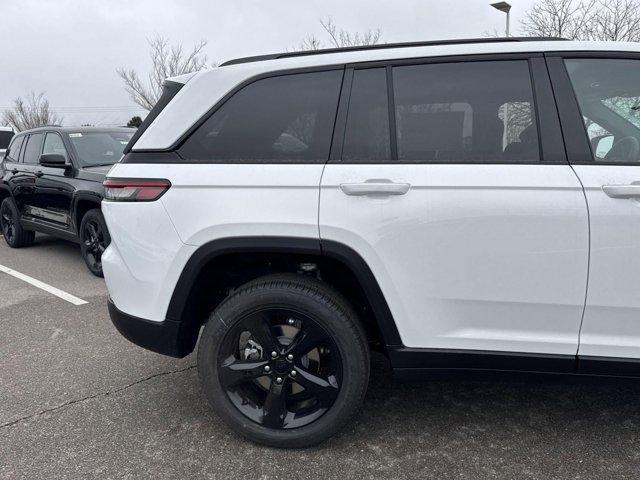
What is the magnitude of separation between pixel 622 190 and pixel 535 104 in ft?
1.60

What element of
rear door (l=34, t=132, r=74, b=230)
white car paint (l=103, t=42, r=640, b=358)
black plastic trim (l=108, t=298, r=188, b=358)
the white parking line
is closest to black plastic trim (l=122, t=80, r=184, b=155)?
white car paint (l=103, t=42, r=640, b=358)

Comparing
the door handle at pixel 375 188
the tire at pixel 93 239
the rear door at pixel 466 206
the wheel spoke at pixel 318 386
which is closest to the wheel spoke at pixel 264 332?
the wheel spoke at pixel 318 386

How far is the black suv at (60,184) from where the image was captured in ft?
18.4

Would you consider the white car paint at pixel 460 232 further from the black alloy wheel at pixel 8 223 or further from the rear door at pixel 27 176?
the black alloy wheel at pixel 8 223

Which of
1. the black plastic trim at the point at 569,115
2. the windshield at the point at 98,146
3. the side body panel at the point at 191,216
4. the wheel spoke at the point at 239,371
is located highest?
the black plastic trim at the point at 569,115

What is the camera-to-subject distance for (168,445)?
2.49m

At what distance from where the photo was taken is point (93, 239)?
5617mm

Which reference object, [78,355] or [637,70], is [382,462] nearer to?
[637,70]

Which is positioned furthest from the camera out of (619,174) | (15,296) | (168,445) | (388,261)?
(15,296)

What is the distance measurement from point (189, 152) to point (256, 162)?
339 millimetres

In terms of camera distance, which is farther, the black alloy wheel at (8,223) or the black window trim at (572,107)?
the black alloy wheel at (8,223)

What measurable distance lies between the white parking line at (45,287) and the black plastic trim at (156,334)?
8.33ft

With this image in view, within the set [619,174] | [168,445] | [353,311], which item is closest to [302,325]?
[353,311]

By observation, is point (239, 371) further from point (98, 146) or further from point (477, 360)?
point (98, 146)
